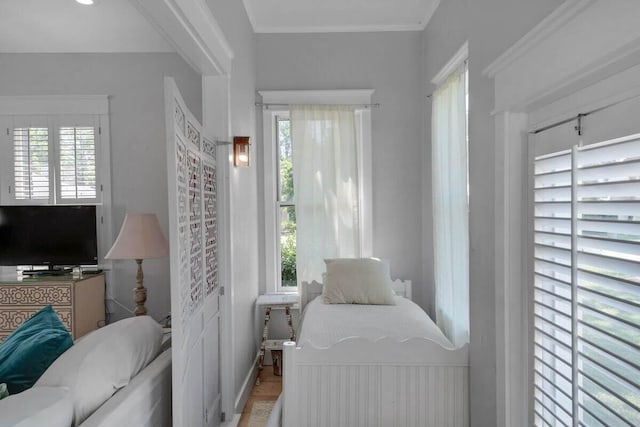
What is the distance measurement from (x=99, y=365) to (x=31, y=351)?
286mm

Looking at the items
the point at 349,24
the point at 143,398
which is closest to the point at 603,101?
the point at 143,398

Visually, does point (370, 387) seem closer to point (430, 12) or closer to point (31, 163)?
point (430, 12)

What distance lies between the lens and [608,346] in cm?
107

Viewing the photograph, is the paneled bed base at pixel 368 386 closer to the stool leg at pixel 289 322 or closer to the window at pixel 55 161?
the stool leg at pixel 289 322

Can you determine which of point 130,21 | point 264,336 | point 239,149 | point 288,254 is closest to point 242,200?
point 239,149

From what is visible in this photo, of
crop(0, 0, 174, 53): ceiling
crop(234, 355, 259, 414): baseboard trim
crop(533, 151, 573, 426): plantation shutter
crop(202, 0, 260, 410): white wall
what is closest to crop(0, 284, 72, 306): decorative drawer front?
crop(202, 0, 260, 410): white wall

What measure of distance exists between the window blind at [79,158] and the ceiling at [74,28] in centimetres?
74

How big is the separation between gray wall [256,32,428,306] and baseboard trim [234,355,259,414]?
1.47 meters

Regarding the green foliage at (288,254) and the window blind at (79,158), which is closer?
the window blind at (79,158)

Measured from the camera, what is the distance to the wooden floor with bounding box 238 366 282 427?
260 centimetres

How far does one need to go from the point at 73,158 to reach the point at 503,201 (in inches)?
A: 141

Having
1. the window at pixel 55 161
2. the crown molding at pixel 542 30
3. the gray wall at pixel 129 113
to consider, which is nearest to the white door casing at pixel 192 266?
the crown molding at pixel 542 30

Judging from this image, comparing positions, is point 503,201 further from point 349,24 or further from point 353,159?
point 349,24

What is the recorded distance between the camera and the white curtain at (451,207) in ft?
7.98
